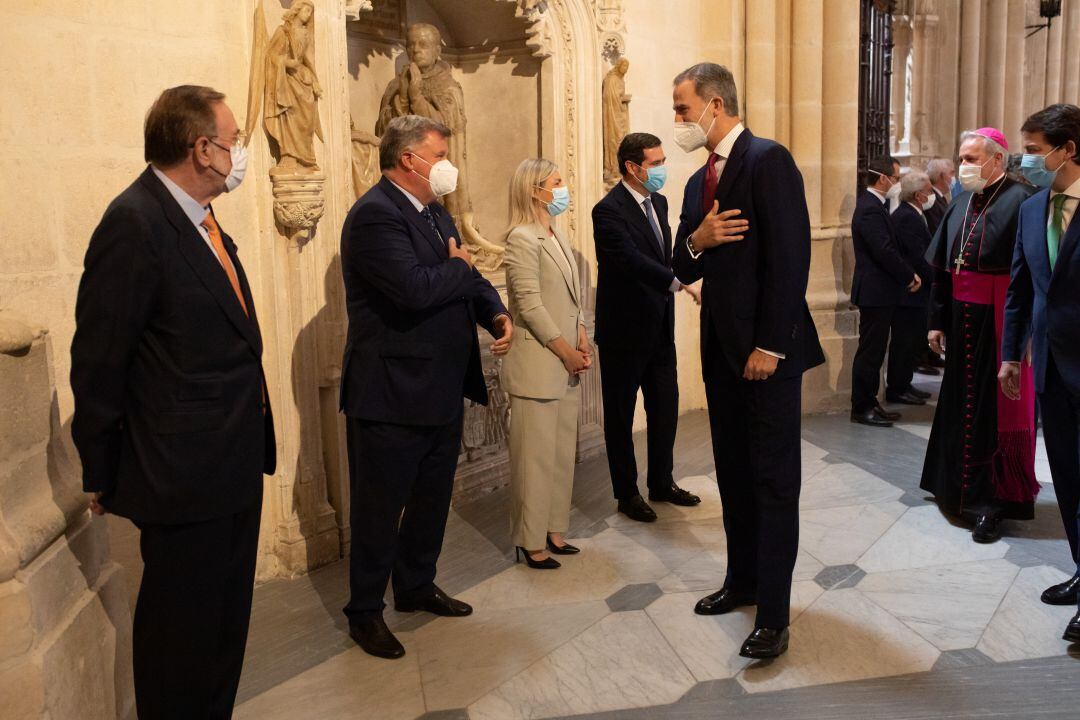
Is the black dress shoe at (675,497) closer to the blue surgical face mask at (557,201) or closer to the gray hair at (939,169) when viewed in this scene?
the blue surgical face mask at (557,201)

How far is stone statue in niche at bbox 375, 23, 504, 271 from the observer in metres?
5.70

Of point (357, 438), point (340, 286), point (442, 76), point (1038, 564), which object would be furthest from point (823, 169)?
point (357, 438)

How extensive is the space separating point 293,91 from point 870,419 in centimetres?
464

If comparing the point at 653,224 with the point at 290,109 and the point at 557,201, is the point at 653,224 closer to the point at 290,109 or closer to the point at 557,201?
the point at 557,201

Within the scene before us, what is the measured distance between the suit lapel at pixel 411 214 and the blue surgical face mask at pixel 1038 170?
223 cm

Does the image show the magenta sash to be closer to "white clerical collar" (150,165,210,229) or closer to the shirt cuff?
the shirt cuff

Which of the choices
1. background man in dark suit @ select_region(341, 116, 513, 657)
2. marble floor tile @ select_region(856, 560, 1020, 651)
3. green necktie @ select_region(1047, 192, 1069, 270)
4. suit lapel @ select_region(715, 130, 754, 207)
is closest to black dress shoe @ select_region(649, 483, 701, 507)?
marble floor tile @ select_region(856, 560, 1020, 651)

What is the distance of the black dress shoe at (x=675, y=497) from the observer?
5.20m

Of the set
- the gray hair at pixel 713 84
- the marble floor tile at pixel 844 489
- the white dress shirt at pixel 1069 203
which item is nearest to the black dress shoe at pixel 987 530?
the marble floor tile at pixel 844 489

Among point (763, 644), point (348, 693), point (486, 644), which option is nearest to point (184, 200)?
point (348, 693)

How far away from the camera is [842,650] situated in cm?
354

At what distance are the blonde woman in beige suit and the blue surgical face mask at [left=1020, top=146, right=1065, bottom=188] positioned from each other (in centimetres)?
178

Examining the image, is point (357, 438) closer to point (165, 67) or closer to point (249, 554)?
point (249, 554)

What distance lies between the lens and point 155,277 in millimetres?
2307
